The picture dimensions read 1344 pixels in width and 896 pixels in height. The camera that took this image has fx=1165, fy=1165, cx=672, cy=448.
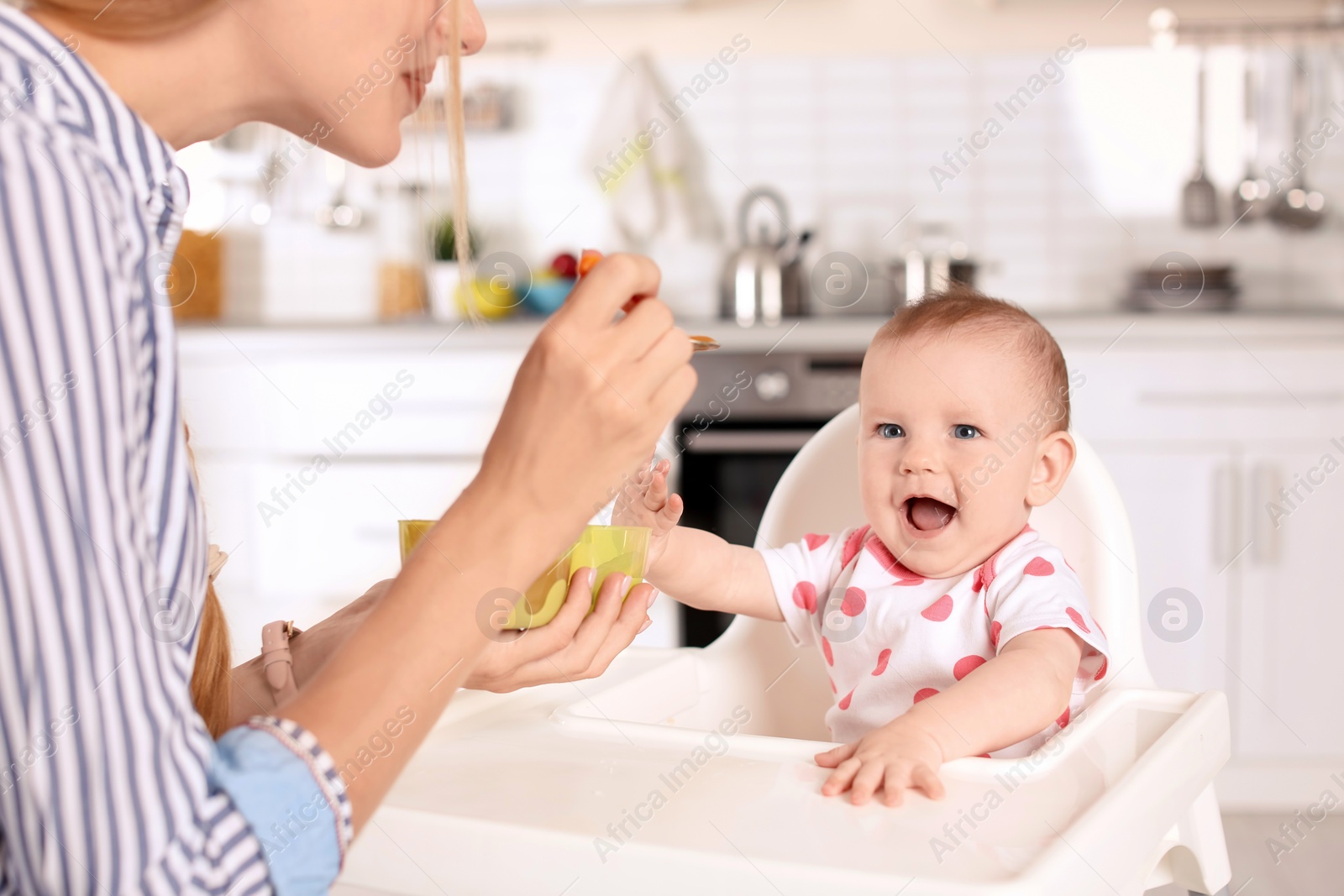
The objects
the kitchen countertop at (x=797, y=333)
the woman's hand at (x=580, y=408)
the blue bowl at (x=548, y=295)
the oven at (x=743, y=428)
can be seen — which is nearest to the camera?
the woman's hand at (x=580, y=408)

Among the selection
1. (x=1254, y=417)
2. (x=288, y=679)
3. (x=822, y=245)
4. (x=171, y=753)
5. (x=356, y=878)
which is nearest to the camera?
(x=171, y=753)

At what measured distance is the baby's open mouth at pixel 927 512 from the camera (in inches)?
41.5

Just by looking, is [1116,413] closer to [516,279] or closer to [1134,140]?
[1134,140]

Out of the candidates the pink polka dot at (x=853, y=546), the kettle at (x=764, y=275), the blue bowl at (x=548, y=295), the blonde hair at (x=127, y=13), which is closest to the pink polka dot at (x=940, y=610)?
the pink polka dot at (x=853, y=546)

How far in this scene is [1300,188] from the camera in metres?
2.93

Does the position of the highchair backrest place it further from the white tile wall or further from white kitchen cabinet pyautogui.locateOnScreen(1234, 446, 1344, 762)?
the white tile wall

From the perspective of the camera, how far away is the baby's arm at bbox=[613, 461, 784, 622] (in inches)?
41.5

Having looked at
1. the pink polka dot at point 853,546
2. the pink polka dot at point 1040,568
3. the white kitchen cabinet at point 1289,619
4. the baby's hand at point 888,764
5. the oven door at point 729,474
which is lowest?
the white kitchen cabinet at point 1289,619

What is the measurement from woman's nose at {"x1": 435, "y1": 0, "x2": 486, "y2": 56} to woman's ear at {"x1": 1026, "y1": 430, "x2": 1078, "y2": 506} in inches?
23.5

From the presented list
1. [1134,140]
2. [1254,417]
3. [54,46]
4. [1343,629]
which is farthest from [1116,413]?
[54,46]

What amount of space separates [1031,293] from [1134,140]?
0.46m

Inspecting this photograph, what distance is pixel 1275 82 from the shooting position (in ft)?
9.63

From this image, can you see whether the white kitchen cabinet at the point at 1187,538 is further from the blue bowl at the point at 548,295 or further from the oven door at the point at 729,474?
the blue bowl at the point at 548,295

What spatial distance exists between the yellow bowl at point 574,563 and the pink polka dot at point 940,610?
1.09 ft
